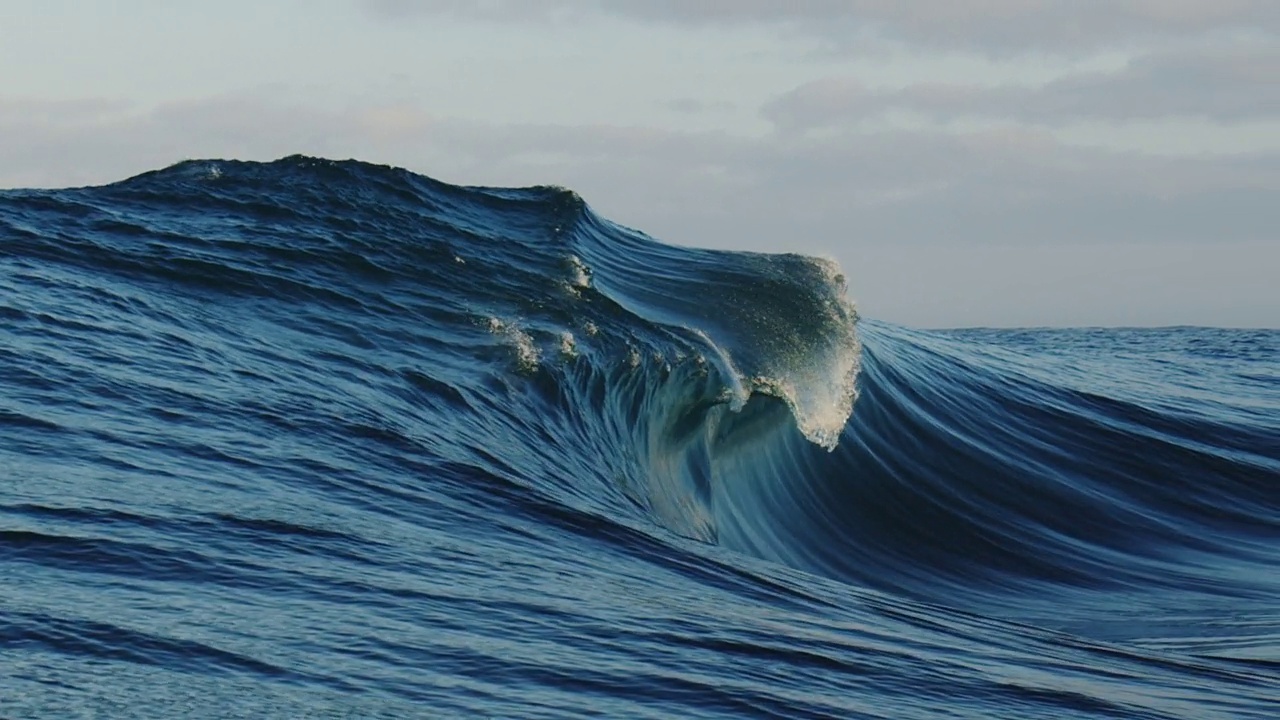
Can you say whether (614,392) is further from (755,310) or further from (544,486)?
(755,310)

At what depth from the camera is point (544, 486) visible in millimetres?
8742

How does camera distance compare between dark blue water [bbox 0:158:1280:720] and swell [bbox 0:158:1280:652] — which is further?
swell [bbox 0:158:1280:652]

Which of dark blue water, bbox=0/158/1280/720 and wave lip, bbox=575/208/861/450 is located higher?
wave lip, bbox=575/208/861/450

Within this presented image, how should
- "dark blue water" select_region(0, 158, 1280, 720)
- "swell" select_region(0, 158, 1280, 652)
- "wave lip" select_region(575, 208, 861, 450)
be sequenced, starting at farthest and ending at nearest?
1. "wave lip" select_region(575, 208, 861, 450)
2. "swell" select_region(0, 158, 1280, 652)
3. "dark blue water" select_region(0, 158, 1280, 720)

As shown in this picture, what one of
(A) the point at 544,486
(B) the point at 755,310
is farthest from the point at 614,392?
(B) the point at 755,310

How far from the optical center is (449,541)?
6832 millimetres

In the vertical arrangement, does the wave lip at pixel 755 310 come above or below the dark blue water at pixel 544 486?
above

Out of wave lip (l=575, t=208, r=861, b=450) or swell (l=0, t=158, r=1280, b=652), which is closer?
swell (l=0, t=158, r=1280, b=652)

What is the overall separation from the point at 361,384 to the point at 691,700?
531 centimetres

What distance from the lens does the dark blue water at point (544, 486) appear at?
4973mm

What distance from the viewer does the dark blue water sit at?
497 cm

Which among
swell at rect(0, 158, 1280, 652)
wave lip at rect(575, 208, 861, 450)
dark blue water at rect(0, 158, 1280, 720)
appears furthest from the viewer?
wave lip at rect(575, 208, 861, 450)

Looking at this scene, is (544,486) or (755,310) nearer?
(544,486)

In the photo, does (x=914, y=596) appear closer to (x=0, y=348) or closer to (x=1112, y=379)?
(x=0, y=348)
